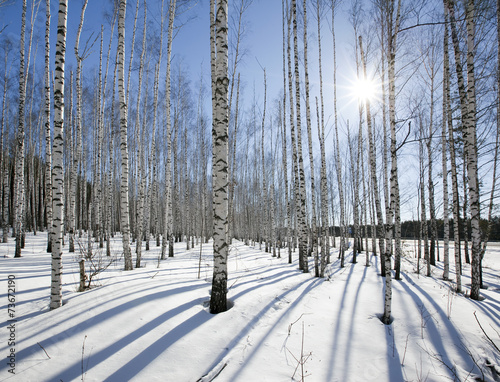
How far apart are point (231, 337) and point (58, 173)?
12.0ft

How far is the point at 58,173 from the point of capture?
3604 millimetres

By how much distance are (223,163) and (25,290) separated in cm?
438

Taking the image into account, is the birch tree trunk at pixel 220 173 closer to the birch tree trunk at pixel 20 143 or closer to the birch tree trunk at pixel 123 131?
the birch tree trunk at pixel 123 131

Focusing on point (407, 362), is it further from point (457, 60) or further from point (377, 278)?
point (457, 60)

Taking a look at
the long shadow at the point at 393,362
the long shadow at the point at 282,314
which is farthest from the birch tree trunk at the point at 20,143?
the long shadow at the point at 393,362

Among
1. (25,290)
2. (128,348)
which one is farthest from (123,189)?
(128,348)

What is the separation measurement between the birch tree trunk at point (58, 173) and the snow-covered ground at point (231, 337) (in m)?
0.41

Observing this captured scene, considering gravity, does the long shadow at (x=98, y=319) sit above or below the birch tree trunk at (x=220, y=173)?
below

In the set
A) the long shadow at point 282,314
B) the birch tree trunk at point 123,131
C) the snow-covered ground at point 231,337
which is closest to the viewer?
the snow-covered ground at point 231,337

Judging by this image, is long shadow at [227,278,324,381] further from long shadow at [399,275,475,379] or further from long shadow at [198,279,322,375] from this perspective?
long shadow at [399,275,475,379]

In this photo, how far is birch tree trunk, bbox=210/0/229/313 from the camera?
3543mm

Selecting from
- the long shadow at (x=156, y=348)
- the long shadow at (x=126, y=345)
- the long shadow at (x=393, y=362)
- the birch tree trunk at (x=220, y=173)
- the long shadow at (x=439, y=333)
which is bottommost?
the long shadow at (x=439, y=333)

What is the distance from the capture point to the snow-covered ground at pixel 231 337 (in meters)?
2.35

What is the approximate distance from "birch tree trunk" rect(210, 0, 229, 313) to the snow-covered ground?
1.36ft
